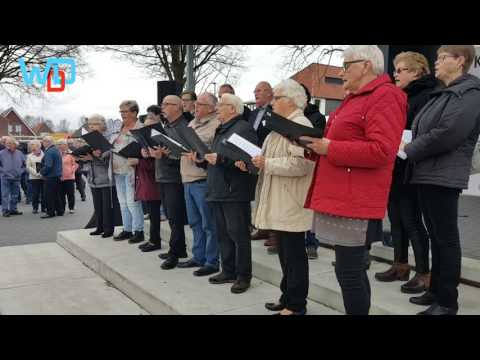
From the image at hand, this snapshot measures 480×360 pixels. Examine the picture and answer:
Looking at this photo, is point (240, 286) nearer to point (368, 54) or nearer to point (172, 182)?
point (172, 182)

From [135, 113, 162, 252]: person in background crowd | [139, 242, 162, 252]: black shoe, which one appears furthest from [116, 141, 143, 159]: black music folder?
[139, 242, 162, 252]: black shoe

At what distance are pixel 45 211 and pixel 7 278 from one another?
6.68 meters

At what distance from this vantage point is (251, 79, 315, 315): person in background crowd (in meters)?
3.26

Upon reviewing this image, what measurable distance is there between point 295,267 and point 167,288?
1.54m

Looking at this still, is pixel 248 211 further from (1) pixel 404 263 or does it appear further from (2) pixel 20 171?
(2) pixel 20 171

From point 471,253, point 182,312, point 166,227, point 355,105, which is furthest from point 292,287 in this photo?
point 166,227

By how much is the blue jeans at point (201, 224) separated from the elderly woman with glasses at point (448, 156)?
7.09ft

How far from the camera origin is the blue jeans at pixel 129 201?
6.03 m

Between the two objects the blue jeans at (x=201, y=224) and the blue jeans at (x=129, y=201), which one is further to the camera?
the blue jeans at (x=129, y=201)

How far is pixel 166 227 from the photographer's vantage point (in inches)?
260

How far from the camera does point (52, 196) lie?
36.2 ft

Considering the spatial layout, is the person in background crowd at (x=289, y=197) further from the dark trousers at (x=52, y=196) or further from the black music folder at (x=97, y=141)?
the dark trousers at (x=52, y=196)

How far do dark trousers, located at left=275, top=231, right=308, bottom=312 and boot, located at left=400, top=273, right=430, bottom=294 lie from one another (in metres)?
0.87

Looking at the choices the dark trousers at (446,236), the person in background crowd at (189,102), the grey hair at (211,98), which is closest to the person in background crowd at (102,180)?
the person in background crowd at (189,102)
